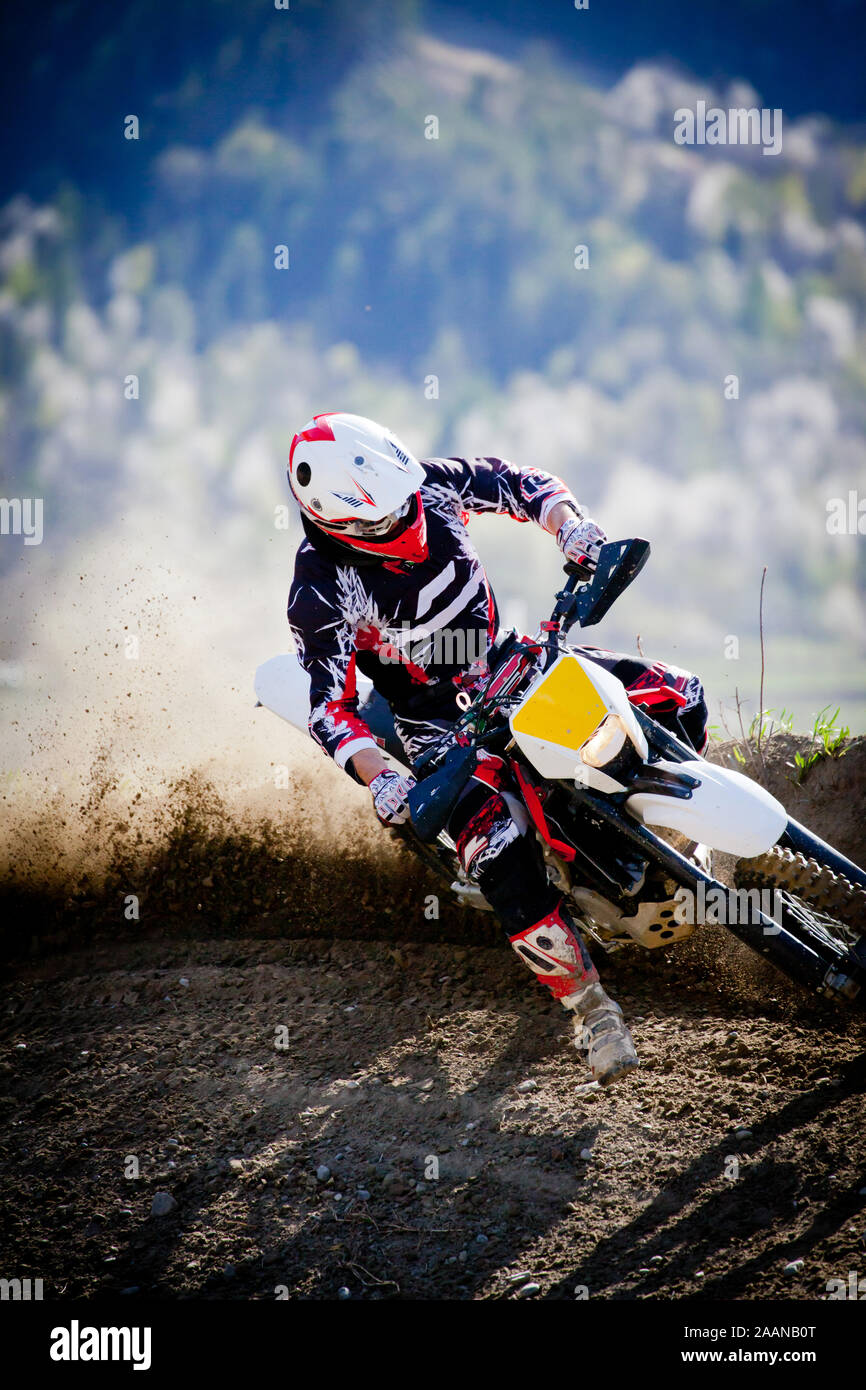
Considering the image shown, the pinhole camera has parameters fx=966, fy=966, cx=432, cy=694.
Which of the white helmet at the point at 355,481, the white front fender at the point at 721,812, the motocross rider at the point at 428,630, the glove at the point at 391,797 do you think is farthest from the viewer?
the white helmet at the point at 355,481

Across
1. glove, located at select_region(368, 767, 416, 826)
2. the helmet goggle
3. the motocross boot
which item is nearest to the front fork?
the motocross boot

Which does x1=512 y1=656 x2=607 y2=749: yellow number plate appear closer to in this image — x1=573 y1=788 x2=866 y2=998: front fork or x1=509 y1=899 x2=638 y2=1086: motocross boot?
x1=573 y1=788 x2=866 y2=998: front fork

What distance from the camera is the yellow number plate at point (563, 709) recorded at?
11.2 feet

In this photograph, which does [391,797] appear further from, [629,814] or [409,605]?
[409,605]

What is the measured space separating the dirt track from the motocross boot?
40cm

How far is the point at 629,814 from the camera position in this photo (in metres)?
3.46

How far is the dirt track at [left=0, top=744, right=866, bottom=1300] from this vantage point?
10.7 feet

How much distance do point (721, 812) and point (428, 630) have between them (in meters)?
1.68

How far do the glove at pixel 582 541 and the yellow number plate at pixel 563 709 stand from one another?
0.69 m

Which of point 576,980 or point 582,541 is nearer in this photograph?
point 576,980

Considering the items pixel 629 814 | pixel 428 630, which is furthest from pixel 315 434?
pixel 629 814

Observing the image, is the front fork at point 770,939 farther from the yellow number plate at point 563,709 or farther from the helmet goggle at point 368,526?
the helmet goggle at point 368,526

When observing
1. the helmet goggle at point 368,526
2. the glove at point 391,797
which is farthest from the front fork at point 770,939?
the helmet goggle at point 368,526

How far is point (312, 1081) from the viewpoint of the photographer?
443cm
